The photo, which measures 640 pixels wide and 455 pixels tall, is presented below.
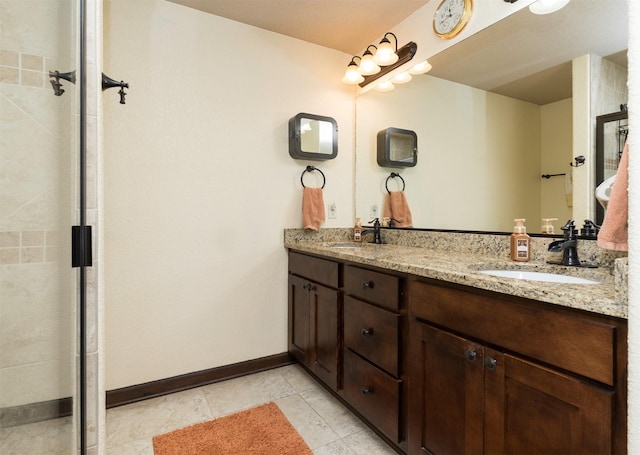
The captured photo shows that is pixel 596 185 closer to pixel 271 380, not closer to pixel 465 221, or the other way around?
pixel 465 221

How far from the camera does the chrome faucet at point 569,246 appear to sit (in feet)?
3.96

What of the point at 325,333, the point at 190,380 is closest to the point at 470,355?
the point at 325,333

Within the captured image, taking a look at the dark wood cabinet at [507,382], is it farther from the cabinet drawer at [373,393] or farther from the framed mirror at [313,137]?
the framed mirror at [313,137]

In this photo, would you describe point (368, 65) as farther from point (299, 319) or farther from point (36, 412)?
point (36, 412)

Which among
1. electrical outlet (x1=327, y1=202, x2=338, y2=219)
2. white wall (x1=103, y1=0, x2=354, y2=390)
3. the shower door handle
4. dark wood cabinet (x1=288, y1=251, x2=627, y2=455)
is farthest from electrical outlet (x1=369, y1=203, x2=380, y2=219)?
the shower door handle

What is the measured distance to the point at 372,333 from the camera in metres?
1.44

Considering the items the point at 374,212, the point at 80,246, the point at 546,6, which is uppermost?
the point at 546,6

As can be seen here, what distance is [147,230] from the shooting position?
72.7 inches

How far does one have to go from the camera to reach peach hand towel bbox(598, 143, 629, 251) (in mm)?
830

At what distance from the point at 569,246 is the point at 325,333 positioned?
122cm

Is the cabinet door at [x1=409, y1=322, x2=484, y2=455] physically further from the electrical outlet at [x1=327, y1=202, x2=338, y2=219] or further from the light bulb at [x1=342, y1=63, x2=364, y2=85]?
the light bulb at [x1=342, y1=63, x2=364, y2=85]

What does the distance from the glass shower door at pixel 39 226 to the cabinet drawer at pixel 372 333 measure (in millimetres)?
1076

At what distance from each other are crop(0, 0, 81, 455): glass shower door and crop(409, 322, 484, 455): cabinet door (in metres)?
1.12

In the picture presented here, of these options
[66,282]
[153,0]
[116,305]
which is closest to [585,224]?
[66,282]
